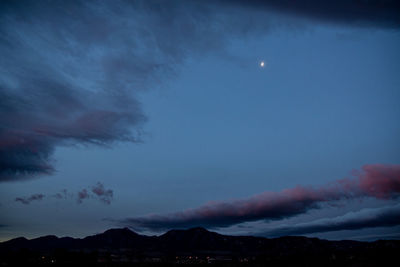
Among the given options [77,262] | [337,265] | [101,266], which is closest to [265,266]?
[337,265]

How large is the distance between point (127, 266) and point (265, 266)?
76572 millimetres

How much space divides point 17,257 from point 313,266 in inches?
6046

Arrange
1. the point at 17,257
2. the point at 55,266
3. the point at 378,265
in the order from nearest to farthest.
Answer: the point at 378,265 → the point at 55,266 → the point at 17,257

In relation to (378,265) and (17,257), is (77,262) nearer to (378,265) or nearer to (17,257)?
(17,257)

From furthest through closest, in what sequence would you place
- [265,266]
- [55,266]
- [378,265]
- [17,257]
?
1. [265,266]
2. [17,257]
3. [55,266]
4. [378,265]

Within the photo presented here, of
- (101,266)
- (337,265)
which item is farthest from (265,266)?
(101,266)

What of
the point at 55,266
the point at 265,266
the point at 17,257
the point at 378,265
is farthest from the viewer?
the point at 265,266

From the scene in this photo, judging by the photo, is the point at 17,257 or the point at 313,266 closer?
the point at 313,266

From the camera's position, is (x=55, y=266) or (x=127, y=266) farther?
(x=127, y=266)

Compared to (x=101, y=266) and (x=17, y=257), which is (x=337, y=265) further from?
(x=17, y=257)

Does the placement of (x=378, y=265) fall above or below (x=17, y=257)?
below

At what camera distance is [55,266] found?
5438 inches

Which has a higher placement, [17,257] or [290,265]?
[17,257]

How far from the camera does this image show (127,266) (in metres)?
158
